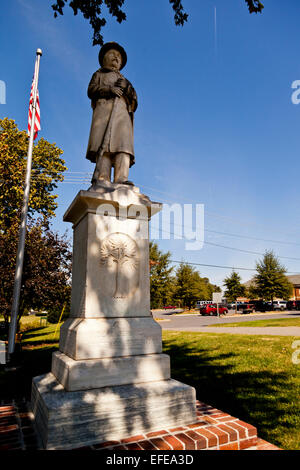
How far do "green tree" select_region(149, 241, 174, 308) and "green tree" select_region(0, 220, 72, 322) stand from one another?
20.5 meters

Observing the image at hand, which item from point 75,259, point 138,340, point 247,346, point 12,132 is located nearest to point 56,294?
point 247,346

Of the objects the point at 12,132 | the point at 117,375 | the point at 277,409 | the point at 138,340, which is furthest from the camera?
the point at 12,132

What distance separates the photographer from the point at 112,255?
3.45 meters

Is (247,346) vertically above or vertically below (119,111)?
below

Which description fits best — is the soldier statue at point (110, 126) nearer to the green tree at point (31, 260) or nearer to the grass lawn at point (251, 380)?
the grass lawn at point (251, 380)

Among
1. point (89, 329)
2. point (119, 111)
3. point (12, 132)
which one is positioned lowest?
point (89, 329)

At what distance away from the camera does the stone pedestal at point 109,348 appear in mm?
2650

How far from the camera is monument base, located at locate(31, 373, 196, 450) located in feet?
8.25

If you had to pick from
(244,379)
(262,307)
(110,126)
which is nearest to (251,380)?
(244,379)

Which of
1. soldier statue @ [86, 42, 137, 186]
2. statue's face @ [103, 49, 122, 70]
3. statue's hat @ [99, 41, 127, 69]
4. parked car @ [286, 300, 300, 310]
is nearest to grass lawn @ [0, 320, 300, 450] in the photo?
soldier statue @ [86, 42, 137, 186]

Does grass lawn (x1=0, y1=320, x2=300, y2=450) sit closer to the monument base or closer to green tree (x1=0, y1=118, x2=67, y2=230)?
the monument base

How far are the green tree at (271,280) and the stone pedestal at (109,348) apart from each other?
120ft

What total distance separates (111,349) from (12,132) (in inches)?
959
